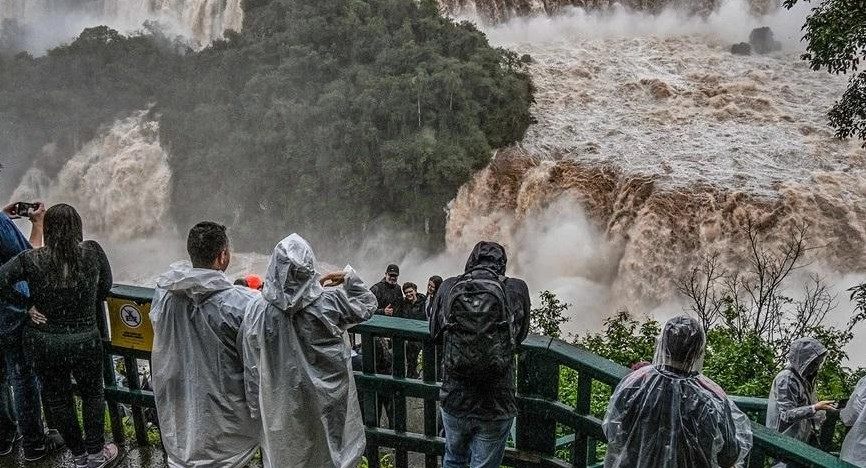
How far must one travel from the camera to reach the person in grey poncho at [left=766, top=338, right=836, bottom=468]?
134 inches

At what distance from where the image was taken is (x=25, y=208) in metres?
3.21

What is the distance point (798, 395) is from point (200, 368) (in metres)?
2.88

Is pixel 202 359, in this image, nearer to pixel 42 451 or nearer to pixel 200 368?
pixel 200 368

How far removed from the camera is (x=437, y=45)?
1988cm

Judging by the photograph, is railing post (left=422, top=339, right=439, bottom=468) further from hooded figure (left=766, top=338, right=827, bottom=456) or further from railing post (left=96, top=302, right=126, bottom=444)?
hooded figure (left=766, top=338, right=827, bottom=456)

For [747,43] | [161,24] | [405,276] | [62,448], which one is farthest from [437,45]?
[62,448]

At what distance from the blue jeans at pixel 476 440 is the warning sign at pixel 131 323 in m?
1.46

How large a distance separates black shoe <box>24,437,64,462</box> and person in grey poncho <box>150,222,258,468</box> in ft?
3.26

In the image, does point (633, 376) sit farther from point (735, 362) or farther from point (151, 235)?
point (151, 235)

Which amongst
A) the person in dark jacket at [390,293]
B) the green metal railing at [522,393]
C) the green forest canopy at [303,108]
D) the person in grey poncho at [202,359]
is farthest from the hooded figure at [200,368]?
the green forest canopy at [303,108]

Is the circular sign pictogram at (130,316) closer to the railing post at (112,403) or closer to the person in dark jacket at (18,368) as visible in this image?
the railing post at (112,403)

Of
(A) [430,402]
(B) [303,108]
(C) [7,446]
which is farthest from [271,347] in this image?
(B) [303,108]

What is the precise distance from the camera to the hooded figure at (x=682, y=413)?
2102 mm

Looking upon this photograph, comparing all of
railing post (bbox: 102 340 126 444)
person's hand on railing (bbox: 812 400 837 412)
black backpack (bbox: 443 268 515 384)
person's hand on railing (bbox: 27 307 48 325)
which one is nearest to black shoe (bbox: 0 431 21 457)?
railing post (bbox: 102 340 126 444)
